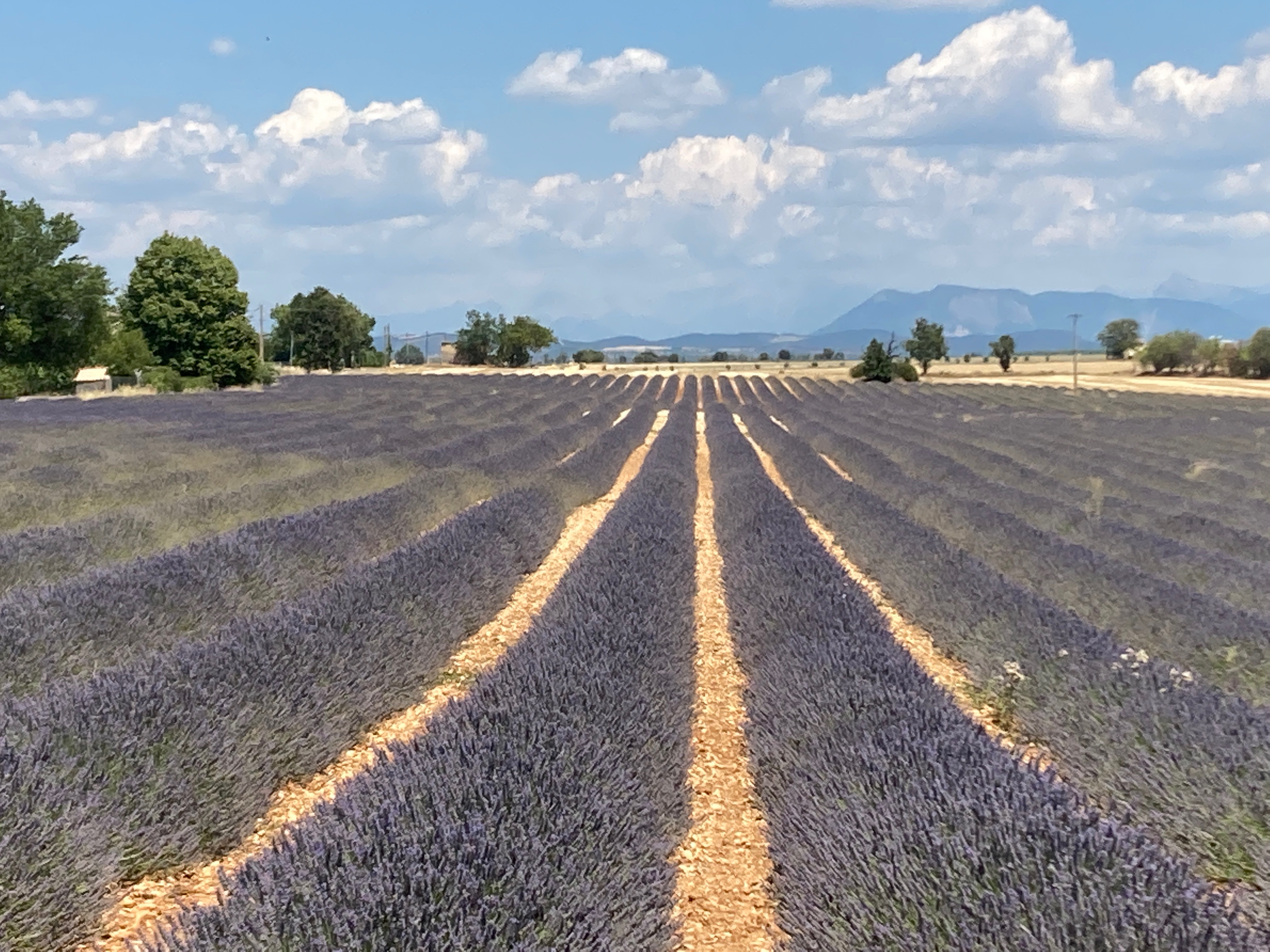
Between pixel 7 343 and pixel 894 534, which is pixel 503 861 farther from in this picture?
pixel 7 343

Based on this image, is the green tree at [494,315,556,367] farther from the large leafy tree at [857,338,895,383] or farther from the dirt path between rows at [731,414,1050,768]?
the dirt path between rows at [731,414,1050,768]

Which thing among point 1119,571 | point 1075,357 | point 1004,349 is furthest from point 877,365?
point 1119,571

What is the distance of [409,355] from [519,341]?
3379 cm

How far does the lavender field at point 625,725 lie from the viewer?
2.38 metres

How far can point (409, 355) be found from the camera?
349 ft

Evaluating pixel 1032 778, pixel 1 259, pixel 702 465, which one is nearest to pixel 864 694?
pixel 1032 778

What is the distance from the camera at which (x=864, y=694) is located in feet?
12.6

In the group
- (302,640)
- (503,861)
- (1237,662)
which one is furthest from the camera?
(1237,662)

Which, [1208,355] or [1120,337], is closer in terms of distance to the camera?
[1208,355]

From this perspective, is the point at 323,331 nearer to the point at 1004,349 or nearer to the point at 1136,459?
the point at 1004,349

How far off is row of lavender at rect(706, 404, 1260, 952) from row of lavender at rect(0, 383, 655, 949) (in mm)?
1716

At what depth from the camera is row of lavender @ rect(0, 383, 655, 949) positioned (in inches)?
106

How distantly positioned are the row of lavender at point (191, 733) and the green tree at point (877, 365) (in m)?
49.9

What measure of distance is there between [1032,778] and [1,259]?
37003 millimetres
